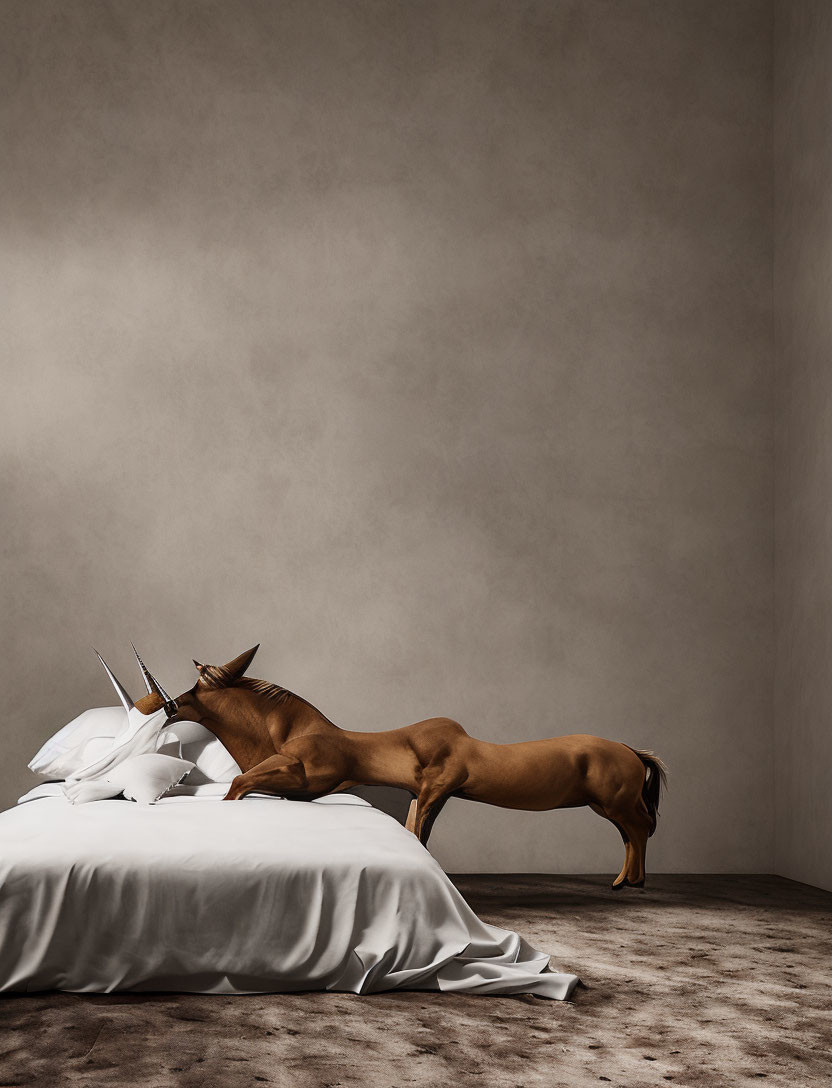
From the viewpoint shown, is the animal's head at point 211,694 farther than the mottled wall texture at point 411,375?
No

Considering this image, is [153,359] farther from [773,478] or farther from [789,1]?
[789,1]

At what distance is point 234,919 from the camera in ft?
8.20

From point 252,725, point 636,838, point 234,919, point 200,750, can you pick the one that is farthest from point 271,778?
Answer: point 636,838

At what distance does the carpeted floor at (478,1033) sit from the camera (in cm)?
202

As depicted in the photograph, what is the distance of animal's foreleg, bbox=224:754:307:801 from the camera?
3.34 m

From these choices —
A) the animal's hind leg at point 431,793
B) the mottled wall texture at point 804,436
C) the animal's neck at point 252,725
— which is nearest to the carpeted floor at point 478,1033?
the animal's hind leg at point 431,793

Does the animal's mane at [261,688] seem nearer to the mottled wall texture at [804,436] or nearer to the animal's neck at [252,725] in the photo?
the animal's neck at [252,725]

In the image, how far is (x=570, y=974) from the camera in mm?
2680

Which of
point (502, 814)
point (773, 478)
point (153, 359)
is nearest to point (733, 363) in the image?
point (773, 478)

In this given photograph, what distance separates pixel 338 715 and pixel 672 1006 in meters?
2.40

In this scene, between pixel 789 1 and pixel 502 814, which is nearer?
pixel 502 814

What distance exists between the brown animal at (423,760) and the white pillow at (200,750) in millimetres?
105

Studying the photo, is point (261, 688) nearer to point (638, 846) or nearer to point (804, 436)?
point (638, 846)

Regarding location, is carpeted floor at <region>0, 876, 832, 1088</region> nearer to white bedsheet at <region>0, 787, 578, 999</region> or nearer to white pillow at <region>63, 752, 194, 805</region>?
white bedsheet at <region>0, 787, 578, 999</region>
